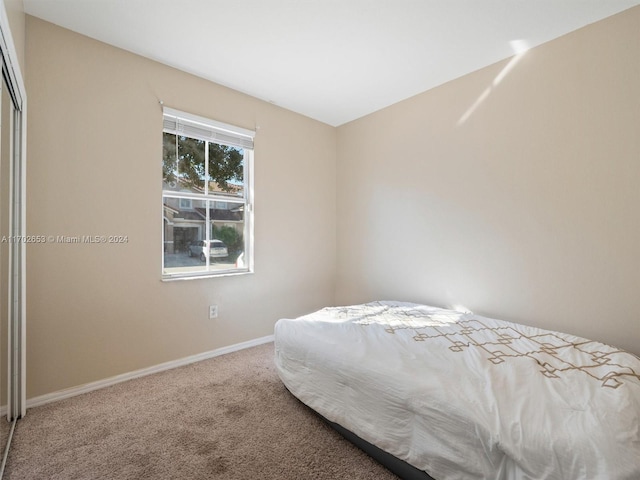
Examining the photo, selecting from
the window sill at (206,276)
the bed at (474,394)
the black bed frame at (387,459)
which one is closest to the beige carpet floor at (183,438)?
the black bed frame at (387,459)

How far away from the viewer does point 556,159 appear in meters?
2.15

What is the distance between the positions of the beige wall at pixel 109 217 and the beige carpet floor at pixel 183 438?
39cm

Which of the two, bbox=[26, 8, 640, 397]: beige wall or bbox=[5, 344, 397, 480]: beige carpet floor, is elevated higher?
bbox=[26, 8, 640, 397]: beige wall

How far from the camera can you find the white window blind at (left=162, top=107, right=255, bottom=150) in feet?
8.38

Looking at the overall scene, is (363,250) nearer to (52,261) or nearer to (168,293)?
(168,293)

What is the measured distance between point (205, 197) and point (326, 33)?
1711 mm

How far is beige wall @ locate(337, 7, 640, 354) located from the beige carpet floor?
1.71 meters

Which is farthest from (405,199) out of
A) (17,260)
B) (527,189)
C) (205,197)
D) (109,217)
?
(17,260)

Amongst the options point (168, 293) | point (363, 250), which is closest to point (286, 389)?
point (168, 293)

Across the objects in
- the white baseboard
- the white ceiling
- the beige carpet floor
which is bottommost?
the beige carpet floor

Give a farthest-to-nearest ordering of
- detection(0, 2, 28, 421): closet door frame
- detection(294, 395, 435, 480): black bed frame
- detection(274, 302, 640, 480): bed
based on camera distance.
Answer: detection(0, 2, 28, 421): closet door frame
detection(294, 395, 435, 480): black bed frame
detection(274, 302, 640, 480): bed

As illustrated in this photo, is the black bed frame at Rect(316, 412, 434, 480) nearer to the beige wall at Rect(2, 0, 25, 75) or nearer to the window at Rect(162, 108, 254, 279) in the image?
the window at Rect(162, 108, 254, 279)

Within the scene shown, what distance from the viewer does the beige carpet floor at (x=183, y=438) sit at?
1450 mm

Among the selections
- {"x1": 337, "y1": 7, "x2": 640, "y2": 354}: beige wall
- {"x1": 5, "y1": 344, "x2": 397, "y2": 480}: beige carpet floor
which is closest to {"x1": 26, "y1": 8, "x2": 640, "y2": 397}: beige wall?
{"x1": 337, "y1": 7, "x2": 640, "y2": 354}: beige wall
